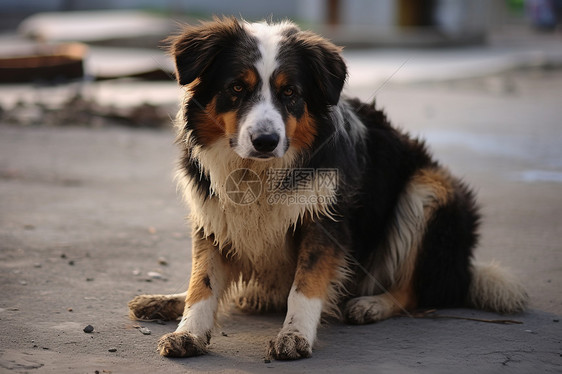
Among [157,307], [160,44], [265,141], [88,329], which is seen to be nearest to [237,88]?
[265,141]

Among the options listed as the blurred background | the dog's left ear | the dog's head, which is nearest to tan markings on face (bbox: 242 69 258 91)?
the dog's head

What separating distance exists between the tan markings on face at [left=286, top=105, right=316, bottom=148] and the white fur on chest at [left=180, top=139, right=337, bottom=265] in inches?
3.4

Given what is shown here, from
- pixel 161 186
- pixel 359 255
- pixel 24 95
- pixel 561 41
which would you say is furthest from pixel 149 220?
pixel 561 41

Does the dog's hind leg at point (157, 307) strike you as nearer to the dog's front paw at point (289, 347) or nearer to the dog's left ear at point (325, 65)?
the dog's front paw at point (289, 347)

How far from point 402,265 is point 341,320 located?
0.52 meters

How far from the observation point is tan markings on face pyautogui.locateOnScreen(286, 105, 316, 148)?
4.21 m

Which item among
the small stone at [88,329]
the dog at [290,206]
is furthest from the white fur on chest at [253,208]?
the small stone at [88,329]

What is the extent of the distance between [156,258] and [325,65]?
205 centimetres

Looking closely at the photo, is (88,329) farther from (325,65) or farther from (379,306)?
(325,65)

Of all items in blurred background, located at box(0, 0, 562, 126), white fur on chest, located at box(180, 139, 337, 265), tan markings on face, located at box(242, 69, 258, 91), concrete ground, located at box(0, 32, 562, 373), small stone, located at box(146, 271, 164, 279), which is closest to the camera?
concrete ground, located at box(0, 32, 562, 373)

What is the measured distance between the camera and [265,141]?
4.00 m

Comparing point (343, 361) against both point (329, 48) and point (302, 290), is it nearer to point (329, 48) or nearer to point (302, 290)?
point (302, 290)

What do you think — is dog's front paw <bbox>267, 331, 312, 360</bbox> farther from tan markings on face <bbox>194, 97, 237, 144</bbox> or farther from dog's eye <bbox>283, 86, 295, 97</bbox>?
dog's eye <bbox>283, 86, 295, 97</bbox>

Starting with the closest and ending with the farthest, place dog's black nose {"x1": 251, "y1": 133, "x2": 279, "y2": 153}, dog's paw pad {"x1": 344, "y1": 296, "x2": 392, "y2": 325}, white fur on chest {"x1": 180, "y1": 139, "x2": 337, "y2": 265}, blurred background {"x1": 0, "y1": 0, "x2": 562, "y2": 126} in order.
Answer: dog's black nose {"x1": 251, "y1": 133, "x2": 279, "y2": 153} < white fur on chest {"x1": 180, "y1": 139, "x2": 337, "y2": 265} < dog's paw pad {"x1": 344, "y1": 296, "x2": 392, "y2": 325} < blurred background {"x1": 0, "y1": 0, "x2": 562, "y2": 126}
